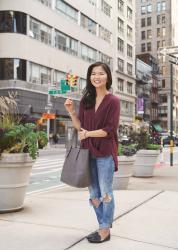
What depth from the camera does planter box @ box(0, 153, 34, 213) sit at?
6203mm

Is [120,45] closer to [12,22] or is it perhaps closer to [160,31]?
[12,22]

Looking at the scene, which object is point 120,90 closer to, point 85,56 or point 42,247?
point 85,56

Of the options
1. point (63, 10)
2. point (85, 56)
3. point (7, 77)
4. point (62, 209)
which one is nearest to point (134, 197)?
point (62, 209)

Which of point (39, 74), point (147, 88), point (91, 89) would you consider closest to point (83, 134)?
point (91, 89)

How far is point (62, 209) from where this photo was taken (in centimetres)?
676

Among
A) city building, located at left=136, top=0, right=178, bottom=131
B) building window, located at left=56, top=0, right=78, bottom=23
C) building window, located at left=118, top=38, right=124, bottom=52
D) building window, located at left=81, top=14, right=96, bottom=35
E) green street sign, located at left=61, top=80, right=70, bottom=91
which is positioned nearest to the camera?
green street sign, located at left=61, top=80, right=70, bottom=91

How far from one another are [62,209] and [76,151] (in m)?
2.28

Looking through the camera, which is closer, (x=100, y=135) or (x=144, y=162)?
(x=100, y=135)

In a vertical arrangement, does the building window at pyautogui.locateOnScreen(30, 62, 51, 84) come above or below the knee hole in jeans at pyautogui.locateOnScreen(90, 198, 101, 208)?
above

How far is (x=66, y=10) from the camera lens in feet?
169

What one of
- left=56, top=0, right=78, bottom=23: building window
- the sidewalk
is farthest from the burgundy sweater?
left=56, top=0, right=78, bottom=23: building window

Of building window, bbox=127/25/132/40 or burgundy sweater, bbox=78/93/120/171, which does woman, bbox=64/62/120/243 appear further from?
building window, bbox=127/25/132/40

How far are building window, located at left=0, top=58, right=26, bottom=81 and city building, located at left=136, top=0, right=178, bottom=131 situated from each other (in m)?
78.1

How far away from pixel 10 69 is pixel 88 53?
1835 cm
